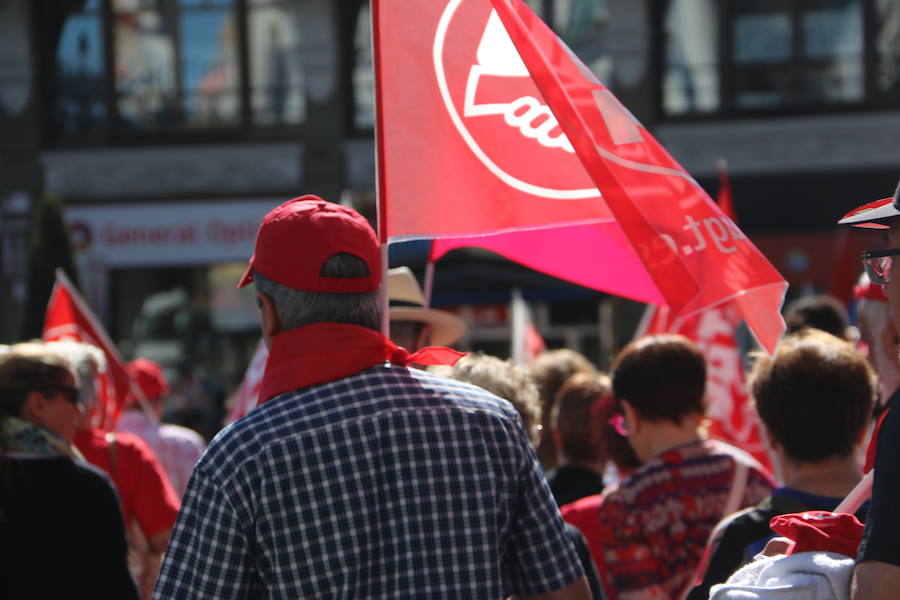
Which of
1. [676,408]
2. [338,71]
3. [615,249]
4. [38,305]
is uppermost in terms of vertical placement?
[338,71]

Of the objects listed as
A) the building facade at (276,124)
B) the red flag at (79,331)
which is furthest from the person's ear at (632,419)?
the building facade at (276,124)

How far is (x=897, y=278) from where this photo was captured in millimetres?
1703

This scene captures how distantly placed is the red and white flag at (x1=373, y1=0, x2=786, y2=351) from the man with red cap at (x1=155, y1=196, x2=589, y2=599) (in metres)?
0.47

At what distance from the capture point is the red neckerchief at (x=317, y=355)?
1999 mm

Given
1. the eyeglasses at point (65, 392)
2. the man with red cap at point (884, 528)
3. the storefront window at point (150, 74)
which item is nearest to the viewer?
the man with red cap at point (884, 528)

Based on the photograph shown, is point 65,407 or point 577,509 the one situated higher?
point 65,407

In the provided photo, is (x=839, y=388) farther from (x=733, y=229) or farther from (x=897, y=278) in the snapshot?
(x=897, y=278)

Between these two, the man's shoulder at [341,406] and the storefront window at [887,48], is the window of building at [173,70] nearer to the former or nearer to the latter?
the storefront window at [887,48]

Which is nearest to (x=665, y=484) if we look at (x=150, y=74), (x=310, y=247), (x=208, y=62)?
(x=310, y=247)

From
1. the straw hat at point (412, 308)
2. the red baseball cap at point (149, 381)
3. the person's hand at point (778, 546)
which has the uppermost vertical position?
the straw hat at point (412, 308)

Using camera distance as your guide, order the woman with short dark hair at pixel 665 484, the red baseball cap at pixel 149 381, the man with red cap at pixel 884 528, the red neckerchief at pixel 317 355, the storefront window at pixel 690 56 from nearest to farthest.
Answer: the man with red cap at pixel 884 528 → the red neckerchief at pixel 317 355 → the woman with short dark hair at pixel 665 484 → the red baseball cap at pixel 149 381 → the storefront window at pixel 690 56

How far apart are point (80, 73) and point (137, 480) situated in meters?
13.9

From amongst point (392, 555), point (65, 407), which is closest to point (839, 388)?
point (392, 555)

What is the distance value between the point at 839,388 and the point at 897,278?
40.5 inches
